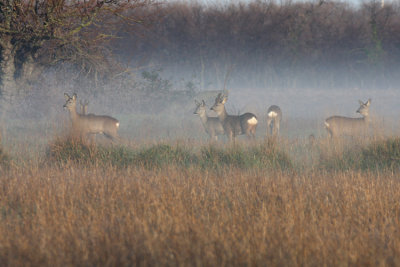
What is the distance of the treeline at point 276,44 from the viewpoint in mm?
33750

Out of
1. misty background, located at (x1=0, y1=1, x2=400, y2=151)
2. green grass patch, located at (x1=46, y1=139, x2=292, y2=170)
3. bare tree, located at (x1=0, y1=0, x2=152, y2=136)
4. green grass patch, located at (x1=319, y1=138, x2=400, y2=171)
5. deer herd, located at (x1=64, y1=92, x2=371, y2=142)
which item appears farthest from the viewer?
misty background, located at (x1=0, y1=1, x2=400, y2=151)

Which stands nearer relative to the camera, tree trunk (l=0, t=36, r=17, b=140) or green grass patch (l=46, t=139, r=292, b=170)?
green grass patch (l=46, t=139, r=292, b=170)

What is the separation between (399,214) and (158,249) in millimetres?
3177

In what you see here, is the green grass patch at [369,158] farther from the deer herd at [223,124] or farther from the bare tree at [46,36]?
the bare tree at [46,36]

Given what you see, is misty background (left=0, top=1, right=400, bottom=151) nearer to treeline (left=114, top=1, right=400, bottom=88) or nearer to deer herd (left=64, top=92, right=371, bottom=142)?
treeline (left=114, top=1, right=400, bottom=88)

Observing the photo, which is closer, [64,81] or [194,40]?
[64,81]

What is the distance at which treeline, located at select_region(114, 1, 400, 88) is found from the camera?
3375cm

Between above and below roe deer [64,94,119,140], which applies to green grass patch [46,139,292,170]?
below

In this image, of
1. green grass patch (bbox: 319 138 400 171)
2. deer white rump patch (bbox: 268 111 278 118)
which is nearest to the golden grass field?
green grass patch (bbox: 319 138 400 171)

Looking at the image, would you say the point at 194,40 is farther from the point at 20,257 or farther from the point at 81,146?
the point at 20,257

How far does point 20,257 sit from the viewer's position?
13.3 ft

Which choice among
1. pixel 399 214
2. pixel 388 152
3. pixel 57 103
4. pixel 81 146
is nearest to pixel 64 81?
pixel 57 103

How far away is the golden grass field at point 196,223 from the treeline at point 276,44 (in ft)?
86.9

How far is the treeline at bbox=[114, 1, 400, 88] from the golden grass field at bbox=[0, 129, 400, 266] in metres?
26.5
